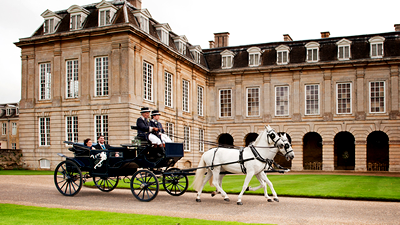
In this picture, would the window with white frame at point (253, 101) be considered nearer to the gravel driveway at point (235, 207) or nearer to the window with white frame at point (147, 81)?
the window with white frame at point (147, 81)

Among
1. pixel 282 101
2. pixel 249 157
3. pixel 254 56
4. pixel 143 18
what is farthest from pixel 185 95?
pixel 249 157

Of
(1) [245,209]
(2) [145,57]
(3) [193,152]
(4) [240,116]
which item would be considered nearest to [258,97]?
(4) [240,116]

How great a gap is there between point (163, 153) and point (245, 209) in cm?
276

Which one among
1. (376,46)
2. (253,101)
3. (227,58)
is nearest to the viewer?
(376,46)

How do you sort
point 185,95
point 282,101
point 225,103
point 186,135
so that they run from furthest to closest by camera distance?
point 225,103
point 282,101
point 185,95
point 186,135

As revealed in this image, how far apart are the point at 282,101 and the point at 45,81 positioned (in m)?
19.3

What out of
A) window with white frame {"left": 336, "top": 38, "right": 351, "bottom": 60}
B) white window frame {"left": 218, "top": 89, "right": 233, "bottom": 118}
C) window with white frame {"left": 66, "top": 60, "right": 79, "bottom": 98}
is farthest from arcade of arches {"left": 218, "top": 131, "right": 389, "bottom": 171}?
window with white frame {"left": 66, "top": 60, "right": 79, "bottom": 98}

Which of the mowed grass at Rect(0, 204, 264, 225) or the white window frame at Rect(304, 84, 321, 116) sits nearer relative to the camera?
the mowed grass at Rect(0, 204, 264, 225)

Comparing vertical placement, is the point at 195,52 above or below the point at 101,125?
above

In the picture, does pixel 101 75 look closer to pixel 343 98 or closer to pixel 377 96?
pixel 343 98

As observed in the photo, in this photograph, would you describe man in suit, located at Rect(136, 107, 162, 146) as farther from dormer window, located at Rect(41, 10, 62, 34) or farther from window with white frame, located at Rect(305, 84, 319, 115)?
window with white frame, located at Rect(305, 84, 319, 115)

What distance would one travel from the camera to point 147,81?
84.3 feet

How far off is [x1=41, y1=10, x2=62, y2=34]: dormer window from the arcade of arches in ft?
53.9

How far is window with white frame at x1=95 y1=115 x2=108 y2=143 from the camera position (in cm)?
2402
